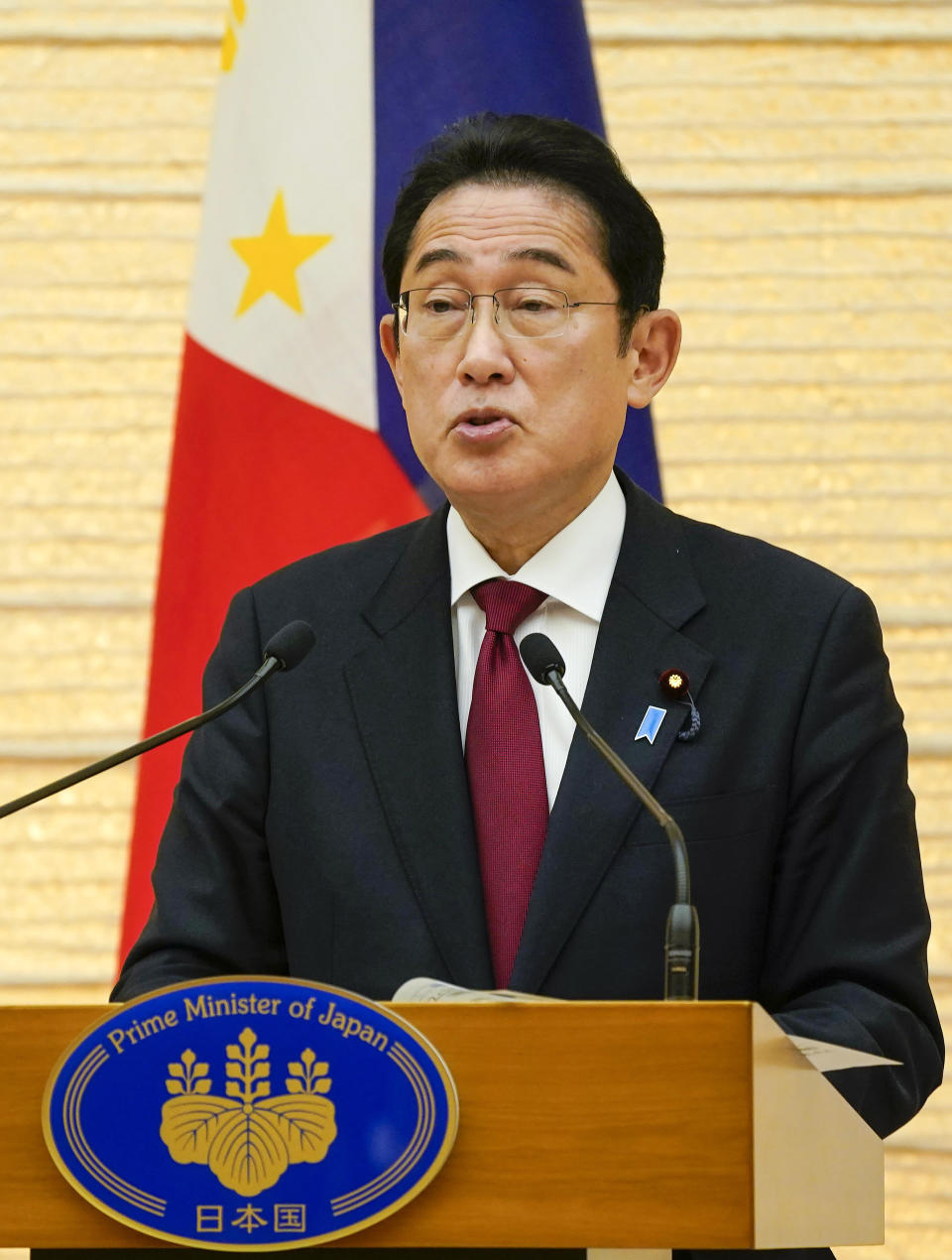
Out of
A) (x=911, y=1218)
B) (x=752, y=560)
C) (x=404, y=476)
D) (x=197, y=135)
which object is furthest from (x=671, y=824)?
(x=197, y=135)

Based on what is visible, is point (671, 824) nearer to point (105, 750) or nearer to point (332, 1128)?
point (332, 1128)

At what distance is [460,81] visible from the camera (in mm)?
2619

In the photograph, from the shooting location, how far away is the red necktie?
5.56ft

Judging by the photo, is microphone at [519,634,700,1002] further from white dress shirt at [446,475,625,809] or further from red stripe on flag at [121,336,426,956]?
red stripe on flag at [121,336,426,956]

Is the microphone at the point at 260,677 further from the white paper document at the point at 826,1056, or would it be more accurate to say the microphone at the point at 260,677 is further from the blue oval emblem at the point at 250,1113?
the white paper document at the point at 826,1056

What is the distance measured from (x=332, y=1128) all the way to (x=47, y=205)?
2.63 m

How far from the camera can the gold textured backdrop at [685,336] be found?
3086 millimetres

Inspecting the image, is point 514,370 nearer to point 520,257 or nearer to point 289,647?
point 520,257

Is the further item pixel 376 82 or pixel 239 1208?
pixel 376 82

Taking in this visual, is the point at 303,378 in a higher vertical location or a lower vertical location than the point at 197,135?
lower

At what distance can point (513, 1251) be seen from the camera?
100cm

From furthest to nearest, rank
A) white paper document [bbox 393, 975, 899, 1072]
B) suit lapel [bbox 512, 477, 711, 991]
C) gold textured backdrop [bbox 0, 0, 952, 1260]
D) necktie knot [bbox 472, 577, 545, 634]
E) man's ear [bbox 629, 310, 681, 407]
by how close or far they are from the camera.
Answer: gold textured backdrop [bbox 0, 0, 952, 1260] < man's ear [bbox 629, 310, 681, 407] < necktie knot [bbox 472, 577, 545, 634] < suit lapel [bbox 512, 477, 711, 991] < white paper document [bbox 393, 975, 899, 1072]

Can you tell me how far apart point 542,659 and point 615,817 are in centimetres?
28

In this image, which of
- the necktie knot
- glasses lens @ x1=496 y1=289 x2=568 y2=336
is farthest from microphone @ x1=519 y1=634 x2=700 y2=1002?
glasses lens @ x1=496 y1=289 x2=568 y2=336
